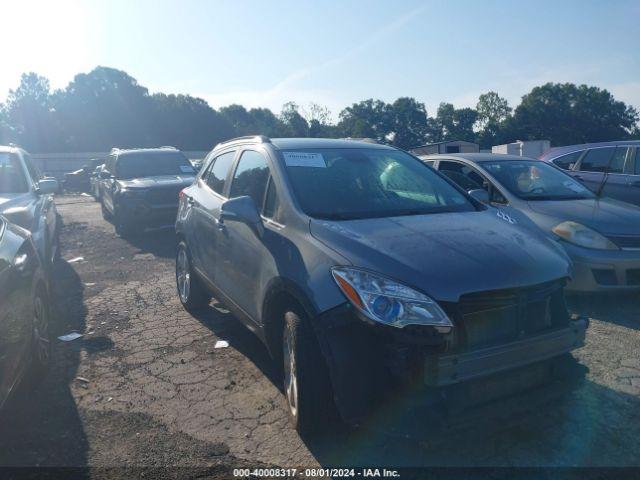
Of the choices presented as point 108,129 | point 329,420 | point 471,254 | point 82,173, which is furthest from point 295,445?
point 108,129

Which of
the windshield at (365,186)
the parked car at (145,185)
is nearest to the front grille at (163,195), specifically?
the parked car at (145,185)

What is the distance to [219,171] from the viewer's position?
5207 millimetres

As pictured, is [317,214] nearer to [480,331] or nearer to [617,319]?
[480,331]

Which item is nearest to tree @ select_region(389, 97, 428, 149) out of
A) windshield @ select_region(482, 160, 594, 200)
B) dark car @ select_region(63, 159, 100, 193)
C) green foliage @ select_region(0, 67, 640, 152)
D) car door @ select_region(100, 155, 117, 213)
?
green foliage @ select_region(0, 67, 640, 152)

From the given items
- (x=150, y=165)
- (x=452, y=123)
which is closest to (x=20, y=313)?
(x=150, y=165)

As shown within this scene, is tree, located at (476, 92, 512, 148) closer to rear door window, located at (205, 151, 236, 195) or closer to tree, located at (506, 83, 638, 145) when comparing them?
tree, located at (506, 83, 638, 145)

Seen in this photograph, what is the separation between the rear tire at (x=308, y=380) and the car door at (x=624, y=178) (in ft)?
22.2

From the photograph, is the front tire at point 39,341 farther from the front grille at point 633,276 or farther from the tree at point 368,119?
the tree at point 368,119

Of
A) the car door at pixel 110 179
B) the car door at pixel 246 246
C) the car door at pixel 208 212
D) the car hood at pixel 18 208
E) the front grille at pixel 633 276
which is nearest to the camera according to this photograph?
the car door at pixel 246 246

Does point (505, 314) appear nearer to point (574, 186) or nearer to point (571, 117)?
point (574, 186)

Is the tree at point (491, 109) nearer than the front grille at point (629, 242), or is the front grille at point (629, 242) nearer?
the front grille at point (629, 242)

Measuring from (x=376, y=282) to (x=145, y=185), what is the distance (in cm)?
871

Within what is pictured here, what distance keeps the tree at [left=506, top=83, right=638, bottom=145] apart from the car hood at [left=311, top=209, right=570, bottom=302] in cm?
7166

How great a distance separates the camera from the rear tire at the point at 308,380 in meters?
2.98
